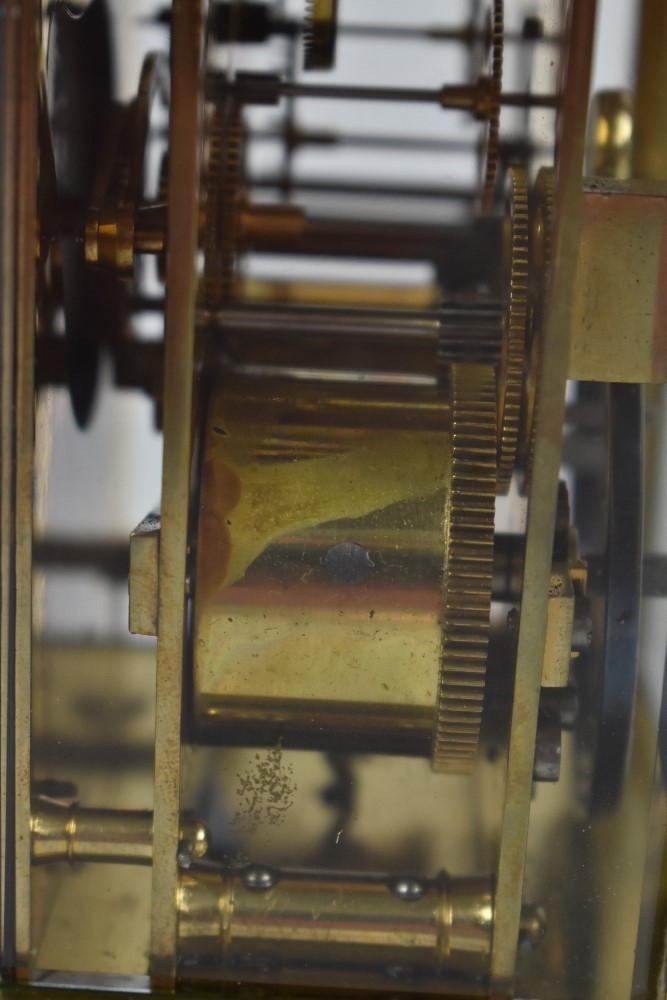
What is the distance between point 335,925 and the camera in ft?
3.42

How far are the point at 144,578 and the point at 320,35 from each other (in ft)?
2.22

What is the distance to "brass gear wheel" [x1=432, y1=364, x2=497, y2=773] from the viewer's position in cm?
96

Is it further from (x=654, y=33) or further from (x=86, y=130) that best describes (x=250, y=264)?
(x=654, y=33)

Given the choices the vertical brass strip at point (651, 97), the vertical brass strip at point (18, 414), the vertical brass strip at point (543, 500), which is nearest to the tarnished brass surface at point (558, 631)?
the vertical brass strip at point (543, 500)

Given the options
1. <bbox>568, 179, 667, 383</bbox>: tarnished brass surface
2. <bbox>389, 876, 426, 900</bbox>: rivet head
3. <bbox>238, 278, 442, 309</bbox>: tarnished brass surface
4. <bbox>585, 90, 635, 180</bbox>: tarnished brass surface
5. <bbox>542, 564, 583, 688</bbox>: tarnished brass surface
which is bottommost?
<bbox>389, 876, 426, 900</bbox>: rivet head

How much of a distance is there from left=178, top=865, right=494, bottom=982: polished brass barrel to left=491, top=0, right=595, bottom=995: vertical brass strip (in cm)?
4

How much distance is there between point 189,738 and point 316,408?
32 cm

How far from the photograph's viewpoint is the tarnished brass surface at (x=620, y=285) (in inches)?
34.8

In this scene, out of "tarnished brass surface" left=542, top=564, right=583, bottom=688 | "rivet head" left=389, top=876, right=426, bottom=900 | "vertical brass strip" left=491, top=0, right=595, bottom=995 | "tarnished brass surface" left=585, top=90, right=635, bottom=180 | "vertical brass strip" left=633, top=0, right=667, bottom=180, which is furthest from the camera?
"tarnished brass surface" left=585, top=90, right=635, bottom=180

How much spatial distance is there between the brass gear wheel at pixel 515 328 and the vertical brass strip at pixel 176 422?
270 millimetres

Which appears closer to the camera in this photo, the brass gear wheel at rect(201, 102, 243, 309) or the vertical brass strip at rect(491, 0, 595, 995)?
the vertical brass strip at rect(491, 0, 595, 995)

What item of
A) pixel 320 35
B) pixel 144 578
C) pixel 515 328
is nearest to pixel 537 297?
pixel 515 328

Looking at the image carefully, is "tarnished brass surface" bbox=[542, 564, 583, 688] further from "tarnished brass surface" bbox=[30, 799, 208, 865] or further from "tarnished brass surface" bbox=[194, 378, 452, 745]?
"tarnished brass surface" bbox=[30, 799, 208, 865]

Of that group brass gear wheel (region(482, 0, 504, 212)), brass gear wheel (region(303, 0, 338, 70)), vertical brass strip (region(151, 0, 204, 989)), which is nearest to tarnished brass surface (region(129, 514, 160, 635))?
vertical brass strip (region(151, 0, 204, 989))
